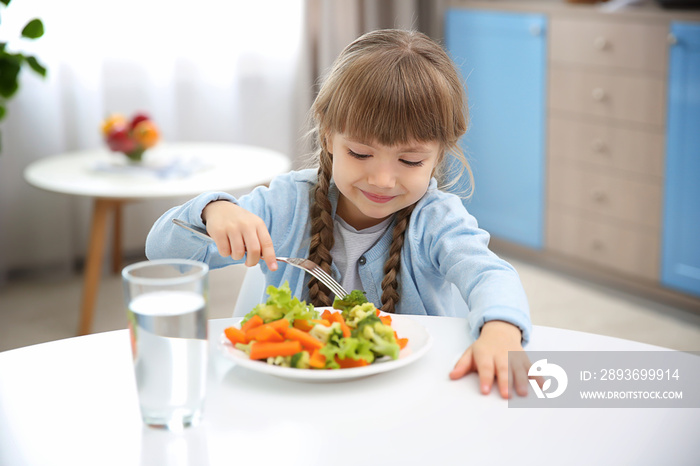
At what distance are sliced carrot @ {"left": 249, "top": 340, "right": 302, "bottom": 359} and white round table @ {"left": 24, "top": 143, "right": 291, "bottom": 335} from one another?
1553mm

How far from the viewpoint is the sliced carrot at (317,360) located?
755 millimetres

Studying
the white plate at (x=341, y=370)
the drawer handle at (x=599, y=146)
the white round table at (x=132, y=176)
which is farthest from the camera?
the drawer handle at (x=599, y=146)

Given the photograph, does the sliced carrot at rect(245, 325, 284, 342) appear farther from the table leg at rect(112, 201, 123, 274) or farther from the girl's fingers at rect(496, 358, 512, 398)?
the table leg at rect(112, 201, 123, 274)

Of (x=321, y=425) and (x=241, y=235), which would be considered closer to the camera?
(x=321, y=425)

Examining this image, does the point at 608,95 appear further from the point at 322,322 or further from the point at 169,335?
the point at 169,335

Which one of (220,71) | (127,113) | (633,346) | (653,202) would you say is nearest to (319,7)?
(220,71)

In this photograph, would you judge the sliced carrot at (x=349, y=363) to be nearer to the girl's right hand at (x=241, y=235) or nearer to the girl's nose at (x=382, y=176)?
the girl's right hand at (x=241, y=235)

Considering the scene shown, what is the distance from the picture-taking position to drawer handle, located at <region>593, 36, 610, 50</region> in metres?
2.77

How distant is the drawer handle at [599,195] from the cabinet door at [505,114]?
26cm

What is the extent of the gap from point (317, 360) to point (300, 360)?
0.02 meters

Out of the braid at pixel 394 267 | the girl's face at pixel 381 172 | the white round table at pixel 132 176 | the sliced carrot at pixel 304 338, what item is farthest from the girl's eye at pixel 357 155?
the white round table at pixel 132 176

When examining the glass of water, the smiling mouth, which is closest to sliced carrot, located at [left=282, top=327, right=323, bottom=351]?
the glass of water

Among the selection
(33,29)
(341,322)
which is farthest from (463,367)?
(33,29)

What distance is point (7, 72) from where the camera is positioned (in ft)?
2.66
